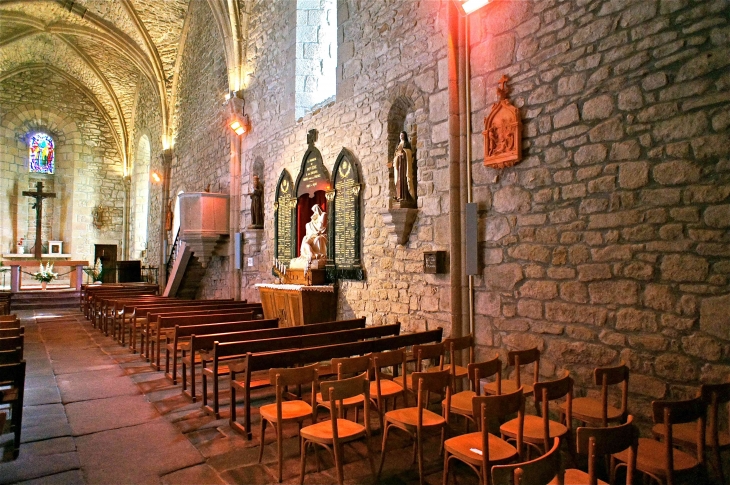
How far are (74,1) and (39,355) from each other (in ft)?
35.5

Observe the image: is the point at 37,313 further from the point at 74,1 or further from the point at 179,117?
the point at 74,1

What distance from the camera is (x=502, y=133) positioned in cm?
484

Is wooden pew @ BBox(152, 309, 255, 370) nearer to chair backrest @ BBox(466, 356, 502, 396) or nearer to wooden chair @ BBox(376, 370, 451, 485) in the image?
wooden chair @ BBox(376, 370, 451, 485)

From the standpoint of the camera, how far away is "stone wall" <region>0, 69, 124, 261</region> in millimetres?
16891

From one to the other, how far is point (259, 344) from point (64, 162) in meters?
17.8

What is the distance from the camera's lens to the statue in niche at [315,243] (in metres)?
7.60

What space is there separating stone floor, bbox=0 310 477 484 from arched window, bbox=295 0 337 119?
5445mm

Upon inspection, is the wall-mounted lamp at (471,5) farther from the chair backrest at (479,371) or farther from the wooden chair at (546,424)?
the wooden chair at (546,424)

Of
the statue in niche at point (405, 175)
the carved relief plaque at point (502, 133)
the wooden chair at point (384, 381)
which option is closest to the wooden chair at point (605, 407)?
the wooden chair at point (384, 381)

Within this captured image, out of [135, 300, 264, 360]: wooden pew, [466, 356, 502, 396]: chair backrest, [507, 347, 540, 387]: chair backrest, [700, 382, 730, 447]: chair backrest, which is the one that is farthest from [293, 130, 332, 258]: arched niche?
[700, 382, 730, 447]: chair backrest

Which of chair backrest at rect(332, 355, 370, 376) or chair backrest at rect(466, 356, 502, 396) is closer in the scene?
chair backrest at rect(466, 356, 502, 396)

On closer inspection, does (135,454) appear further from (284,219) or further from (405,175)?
(284,219)

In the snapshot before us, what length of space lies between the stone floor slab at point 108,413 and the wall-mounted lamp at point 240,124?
22.2ft

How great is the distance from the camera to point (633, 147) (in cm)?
379
